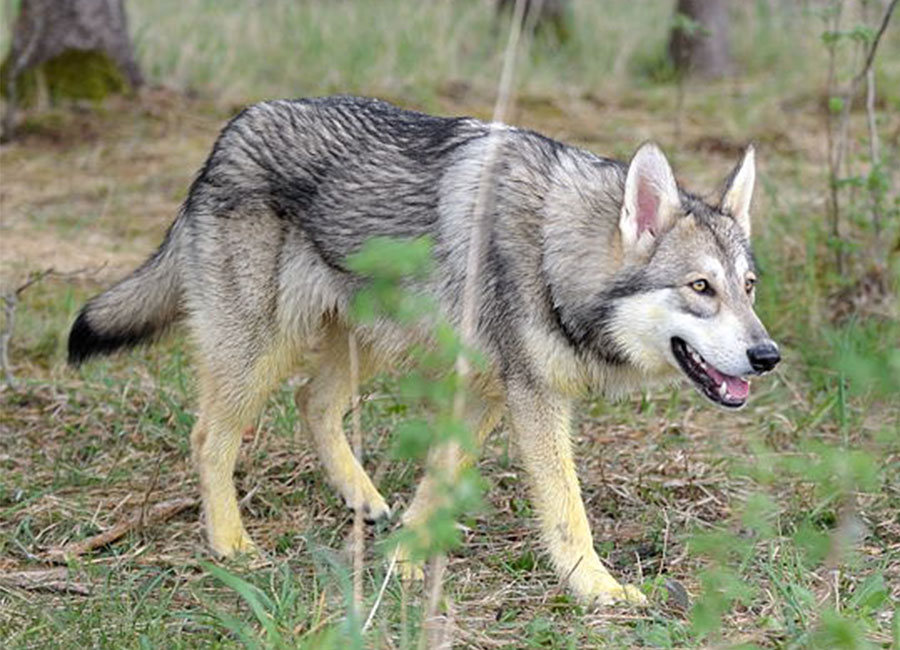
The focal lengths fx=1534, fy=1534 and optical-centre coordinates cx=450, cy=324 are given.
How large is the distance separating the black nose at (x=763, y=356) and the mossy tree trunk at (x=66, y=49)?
6.56 meters

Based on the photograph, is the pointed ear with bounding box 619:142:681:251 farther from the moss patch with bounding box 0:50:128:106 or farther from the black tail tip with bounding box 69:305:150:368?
the moss patch with bounding box 0:50:128:106

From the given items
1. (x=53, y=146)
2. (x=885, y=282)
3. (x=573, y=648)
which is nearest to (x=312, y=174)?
(x=573, y=648)

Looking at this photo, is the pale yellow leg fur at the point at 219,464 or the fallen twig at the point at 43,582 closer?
the fallen twig at the point at 43,582

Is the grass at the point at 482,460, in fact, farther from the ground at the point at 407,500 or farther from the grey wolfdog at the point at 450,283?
the grey wolfdog at the point at 450,283

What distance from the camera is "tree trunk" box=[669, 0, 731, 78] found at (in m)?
11.8

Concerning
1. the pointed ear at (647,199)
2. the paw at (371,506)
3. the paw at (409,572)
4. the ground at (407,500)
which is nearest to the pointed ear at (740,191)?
the pointed ear at (647,199)

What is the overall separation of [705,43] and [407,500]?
7301 mm

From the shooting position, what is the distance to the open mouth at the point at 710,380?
180 inches

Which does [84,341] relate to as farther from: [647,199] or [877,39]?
[877,39]

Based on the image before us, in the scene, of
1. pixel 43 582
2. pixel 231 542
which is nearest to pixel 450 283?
pixel 231 542

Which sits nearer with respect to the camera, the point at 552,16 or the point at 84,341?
the point at 84,341

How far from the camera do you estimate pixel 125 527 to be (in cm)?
521

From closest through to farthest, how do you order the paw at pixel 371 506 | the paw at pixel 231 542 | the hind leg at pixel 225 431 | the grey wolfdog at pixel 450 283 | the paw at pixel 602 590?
the paw at pixel 602 590, the grey wolfdog at pixel 450 283, the paw at pixel 231 542, the hind leg at pixel 225 431, the paw at pixel 371 506

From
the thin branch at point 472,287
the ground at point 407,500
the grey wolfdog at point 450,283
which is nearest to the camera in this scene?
the thin branch at point 472,287
